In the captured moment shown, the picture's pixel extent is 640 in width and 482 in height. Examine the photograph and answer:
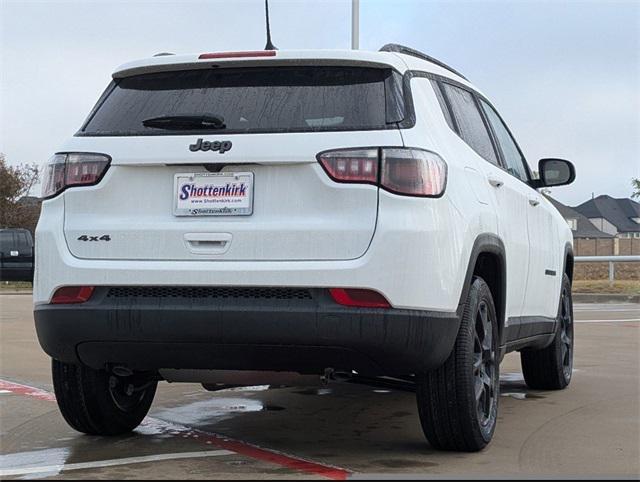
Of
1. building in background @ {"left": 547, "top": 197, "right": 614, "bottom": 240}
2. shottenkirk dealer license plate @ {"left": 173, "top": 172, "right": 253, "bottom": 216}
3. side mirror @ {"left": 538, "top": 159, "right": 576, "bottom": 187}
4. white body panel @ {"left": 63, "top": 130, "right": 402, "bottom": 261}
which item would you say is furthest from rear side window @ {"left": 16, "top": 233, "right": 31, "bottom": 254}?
building in background @ {"left": 547, "top": 197, "right": 614, "bottom": 240}

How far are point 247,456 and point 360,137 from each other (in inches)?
64.4

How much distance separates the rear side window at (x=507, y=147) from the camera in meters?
6.71

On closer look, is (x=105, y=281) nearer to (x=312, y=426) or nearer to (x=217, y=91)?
(x=217, y=91)

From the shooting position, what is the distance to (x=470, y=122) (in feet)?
19.8

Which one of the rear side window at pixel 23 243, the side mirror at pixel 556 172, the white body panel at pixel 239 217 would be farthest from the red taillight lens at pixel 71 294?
the rear side window at pixel 23 243

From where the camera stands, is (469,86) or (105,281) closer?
(105,281)

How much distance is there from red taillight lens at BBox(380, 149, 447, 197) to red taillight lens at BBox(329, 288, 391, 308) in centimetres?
45

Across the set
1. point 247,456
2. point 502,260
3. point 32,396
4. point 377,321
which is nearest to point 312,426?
point 247,456

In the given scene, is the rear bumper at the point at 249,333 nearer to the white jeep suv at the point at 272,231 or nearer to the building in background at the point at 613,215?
the white jeep suv at the point at 272,231

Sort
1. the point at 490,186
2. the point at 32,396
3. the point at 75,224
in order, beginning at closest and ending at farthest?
the point at 75,224 → the point at 490,186 → the point at 32,396

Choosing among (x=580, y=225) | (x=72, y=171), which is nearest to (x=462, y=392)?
(x=72, y=171)

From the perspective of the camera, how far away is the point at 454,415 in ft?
16.5

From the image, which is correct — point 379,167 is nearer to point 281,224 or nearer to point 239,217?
point 281,224

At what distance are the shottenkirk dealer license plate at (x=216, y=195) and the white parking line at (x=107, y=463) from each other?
3.96 ft
